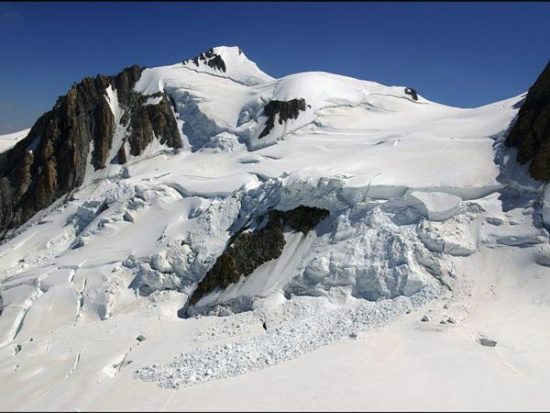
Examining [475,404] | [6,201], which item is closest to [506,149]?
[475,404]

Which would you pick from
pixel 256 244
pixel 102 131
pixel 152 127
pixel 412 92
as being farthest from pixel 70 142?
pixel 412 92

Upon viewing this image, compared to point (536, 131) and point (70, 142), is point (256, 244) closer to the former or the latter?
point (536, 131)

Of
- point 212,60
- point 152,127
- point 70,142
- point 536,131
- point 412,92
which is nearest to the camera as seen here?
point 536,131

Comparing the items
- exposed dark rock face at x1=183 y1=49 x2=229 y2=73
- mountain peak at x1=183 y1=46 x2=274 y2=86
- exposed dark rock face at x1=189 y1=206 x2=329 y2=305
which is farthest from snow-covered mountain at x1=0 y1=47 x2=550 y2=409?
exposed dark rock face at x1=183 y1=49 x2=229 y2=73

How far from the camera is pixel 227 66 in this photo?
4706 cm

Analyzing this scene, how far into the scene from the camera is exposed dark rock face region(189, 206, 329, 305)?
69.3 ft

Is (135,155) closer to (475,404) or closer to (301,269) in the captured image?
(301,269)

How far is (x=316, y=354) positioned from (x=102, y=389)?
714cm

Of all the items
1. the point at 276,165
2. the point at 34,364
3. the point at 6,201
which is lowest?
the point at 34,364

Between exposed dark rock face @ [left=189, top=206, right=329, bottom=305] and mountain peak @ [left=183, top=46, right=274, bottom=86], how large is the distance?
25674mm

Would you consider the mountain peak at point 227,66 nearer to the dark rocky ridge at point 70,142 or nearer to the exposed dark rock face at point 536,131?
the dark rocky ridge at point 70,142

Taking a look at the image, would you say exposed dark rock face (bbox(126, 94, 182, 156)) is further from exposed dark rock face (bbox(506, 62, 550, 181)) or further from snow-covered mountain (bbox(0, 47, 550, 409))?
exposed dark rock face (bbox(506, 62, 550, 181))

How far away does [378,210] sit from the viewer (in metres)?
20.3

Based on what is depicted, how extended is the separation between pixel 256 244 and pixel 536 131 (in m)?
14.3
